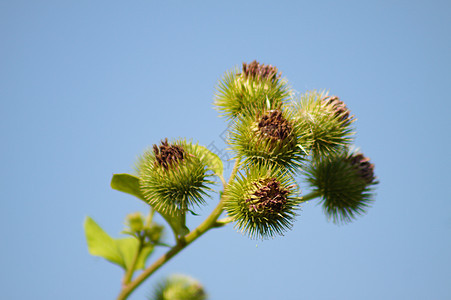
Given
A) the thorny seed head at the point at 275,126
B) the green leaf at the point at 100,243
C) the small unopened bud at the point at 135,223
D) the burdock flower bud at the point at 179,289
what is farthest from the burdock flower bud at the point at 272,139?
the burdock flower bud at the point at 179,289

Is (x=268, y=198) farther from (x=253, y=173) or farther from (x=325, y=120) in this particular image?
(x=325, y=120)

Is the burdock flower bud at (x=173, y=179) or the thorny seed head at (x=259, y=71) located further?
the thorny seed head at (x=259, y=71)

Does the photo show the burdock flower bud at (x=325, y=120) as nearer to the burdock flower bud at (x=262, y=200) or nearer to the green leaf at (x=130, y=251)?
the burdock flower bud at (x=262, y=200)

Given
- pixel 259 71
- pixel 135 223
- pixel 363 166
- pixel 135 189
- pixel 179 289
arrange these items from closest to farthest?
pixel 135 189 → pixel 135 223 → pixel 259 71 → pixel 363 166 → pixel 179 289

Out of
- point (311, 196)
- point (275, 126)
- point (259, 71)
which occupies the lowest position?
point (311, 196)

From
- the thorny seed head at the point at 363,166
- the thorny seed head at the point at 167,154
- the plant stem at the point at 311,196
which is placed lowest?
the thorny seed head at the point at 167,154

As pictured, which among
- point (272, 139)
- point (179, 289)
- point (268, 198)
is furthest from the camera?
point (179, 289)

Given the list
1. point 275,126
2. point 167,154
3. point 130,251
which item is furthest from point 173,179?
point 130,251

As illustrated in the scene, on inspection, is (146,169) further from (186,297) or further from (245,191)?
(186,297)
